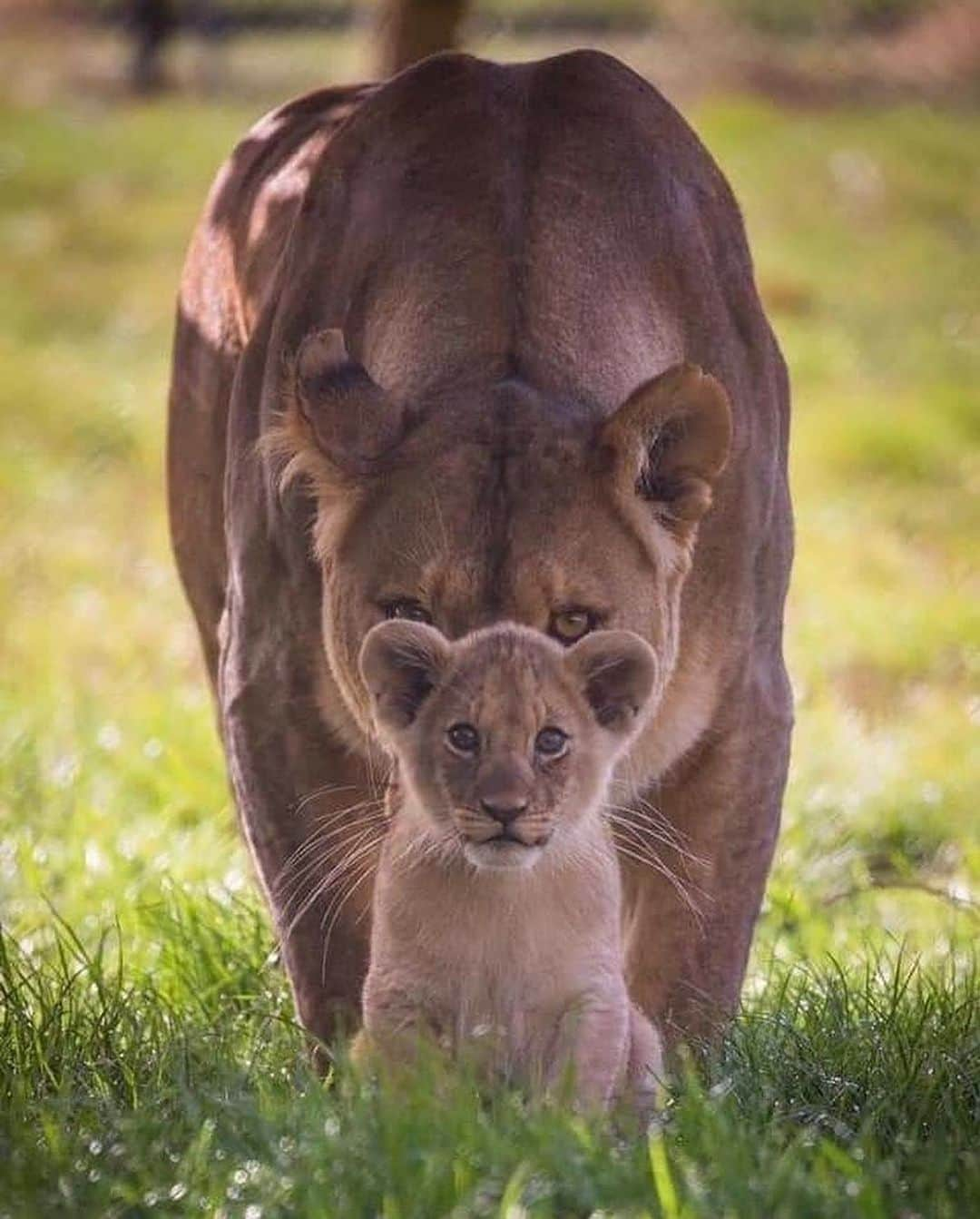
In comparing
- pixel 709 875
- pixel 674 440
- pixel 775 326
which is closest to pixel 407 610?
pixel 674 440

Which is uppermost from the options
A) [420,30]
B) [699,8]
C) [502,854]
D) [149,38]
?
[699,8]

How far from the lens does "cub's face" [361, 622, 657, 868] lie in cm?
377

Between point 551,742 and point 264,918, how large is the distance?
76.6 inches

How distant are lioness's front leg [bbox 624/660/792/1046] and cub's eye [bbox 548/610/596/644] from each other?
0.81m

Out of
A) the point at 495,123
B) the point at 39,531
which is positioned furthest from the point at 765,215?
the point at 495,123

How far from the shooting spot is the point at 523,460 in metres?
4.21

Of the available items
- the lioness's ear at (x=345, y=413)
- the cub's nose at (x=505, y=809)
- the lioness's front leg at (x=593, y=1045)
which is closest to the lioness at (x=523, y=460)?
the lioness's ear at (x=345, y=413)

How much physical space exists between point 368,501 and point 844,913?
2.60 meters

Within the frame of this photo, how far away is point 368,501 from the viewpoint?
4.36 metres

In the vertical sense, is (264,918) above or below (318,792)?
below

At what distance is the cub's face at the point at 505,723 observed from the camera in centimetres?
377

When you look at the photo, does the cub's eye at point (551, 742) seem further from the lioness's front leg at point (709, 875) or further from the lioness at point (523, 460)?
the lioness's front leg at point (709, 875)

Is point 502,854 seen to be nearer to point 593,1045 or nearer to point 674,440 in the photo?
point 593,1045

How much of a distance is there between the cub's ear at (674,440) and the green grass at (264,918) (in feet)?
2.96
